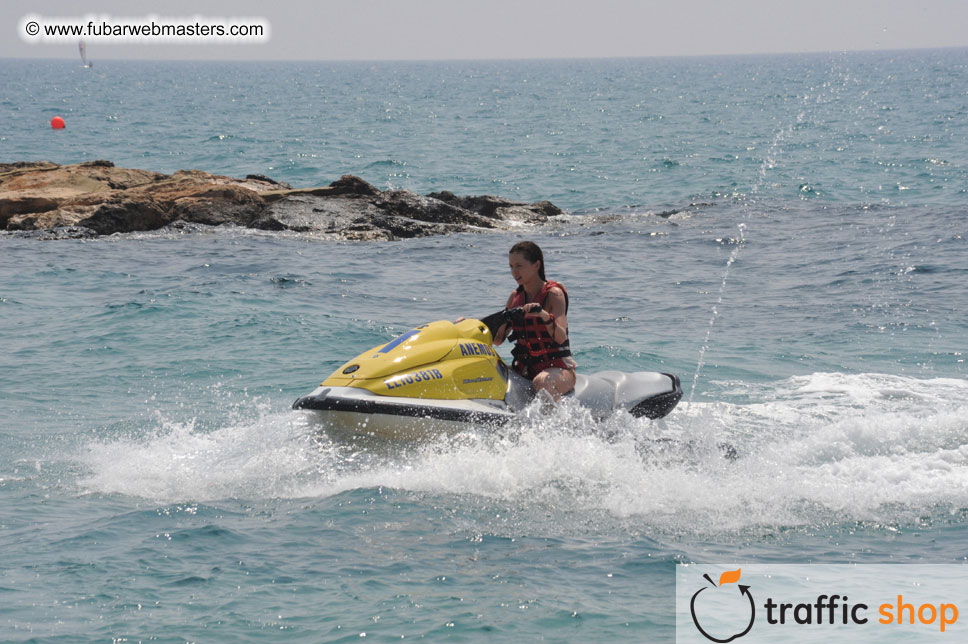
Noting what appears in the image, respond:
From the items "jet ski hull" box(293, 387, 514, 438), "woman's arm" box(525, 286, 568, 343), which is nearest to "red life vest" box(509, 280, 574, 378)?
"woman's arm" box(525, 286, 568, 343)

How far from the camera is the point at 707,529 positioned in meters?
5.83

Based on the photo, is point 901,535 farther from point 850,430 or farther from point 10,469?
point 10,469

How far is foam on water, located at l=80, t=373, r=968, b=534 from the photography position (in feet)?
20.3

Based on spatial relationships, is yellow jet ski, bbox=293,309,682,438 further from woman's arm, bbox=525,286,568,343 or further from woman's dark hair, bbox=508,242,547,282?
woman's dark hair, bbox=508,242,547,282

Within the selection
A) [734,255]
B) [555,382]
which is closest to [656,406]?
[555,382]

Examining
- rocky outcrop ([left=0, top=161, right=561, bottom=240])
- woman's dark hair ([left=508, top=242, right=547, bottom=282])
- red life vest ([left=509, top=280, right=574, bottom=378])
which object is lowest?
red life vest ([left=509, top=280, right=574, bottom=378])

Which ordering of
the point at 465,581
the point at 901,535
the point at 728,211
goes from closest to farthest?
the point at 465,581 → the point at 901,535 → the point at 728,211

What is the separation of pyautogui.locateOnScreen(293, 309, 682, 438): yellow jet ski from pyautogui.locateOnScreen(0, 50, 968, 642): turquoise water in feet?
0.55

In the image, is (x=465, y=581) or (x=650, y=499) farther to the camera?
(x=650, y=499)

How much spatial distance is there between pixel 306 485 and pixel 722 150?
3208 centimetres

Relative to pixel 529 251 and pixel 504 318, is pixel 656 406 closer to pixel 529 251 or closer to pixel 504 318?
pixel 504 318

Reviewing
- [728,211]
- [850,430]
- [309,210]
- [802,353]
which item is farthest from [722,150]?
[850,430]

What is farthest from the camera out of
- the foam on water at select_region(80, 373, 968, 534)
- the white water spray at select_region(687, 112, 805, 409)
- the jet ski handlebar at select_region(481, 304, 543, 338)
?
the white water spray at select_region(687, 112, 805, 409)

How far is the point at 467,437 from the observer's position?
6645 mm
